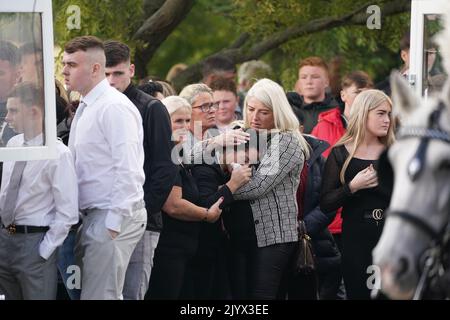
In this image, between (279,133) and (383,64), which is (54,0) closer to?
(279,133)

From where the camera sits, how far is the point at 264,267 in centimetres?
988

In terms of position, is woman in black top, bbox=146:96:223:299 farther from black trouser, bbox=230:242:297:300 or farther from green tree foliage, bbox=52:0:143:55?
green tree foliage, bbox=52:0:143:55

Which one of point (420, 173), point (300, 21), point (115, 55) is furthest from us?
point (300, 21)

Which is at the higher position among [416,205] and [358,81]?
[358,81]

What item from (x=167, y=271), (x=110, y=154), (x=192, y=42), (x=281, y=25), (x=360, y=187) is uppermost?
(x=192, y=42)

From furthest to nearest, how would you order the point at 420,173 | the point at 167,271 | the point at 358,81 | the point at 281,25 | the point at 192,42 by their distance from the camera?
the point at 192,42, the point at 281,25, the point at 358,81, the point at 167,271, the point at 420,173

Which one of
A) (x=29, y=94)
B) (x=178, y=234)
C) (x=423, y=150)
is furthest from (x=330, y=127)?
(x=423, y=150)

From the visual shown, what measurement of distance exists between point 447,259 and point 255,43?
9.12 m

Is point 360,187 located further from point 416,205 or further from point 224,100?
point 416,205

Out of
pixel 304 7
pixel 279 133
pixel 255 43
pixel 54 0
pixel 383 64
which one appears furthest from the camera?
pixel 383 64

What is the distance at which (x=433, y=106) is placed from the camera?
6215mm

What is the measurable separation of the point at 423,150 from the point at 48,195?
367 cm

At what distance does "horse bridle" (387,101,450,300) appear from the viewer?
5.97 m

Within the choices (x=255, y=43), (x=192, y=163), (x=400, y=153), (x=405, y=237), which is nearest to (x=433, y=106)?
(x=400, y=153)
